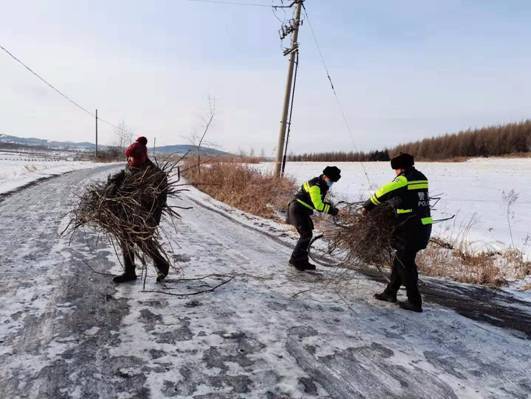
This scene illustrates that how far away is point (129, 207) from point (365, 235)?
9.70ft

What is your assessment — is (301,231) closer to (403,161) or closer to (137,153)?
(403,161)

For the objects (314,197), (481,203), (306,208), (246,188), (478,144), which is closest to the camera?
(314,197)

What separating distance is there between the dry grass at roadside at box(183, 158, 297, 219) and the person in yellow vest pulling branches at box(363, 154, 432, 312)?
673 cm

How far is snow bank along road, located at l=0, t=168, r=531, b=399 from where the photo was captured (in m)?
2.84

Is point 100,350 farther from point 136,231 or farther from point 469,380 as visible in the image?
point 469,380

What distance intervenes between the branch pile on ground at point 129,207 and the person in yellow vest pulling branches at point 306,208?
81.2 inches

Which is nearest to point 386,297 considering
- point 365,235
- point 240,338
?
point 365,235

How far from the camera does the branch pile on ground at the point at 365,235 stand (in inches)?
194

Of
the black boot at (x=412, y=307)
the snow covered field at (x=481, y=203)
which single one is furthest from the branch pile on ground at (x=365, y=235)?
the snow covered field at (x=481, y=203)

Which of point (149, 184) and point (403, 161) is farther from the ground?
point (403, 161)

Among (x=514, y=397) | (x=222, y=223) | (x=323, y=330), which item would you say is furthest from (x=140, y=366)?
(x=222, y=223)

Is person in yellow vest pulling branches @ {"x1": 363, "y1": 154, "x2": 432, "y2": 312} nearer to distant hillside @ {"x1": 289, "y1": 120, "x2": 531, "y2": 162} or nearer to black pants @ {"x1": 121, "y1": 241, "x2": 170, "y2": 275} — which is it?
black pants @ {"x1": 121, "y1": 241, "x2": 170, "y2": 275}

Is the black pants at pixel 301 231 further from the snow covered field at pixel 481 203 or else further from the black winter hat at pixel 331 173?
the snow covered field at pixel 481 203

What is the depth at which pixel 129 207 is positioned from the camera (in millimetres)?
4516
